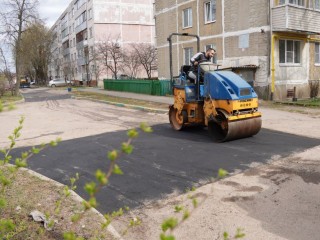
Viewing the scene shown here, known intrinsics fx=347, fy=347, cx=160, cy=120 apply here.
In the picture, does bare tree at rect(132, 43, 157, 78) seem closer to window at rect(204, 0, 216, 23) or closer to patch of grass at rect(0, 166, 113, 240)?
window at rect(204, 0, 216, 23)

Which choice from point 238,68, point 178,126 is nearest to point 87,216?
point 178,126

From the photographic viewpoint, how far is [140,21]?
4934 cm

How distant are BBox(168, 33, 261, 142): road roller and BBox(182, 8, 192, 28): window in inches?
658

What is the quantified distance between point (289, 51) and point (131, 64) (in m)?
26.1

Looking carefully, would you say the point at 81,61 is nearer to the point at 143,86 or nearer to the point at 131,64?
the point at 131,64

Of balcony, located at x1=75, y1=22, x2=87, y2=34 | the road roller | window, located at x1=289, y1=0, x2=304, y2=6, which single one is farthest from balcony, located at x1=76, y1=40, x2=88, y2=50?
the road roller

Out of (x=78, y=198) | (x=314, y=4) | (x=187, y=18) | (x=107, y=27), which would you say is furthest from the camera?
(x=107, y=27)

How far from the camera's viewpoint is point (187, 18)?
85.7ft

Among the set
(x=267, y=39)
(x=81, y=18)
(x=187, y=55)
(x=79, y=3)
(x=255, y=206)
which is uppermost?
(x=79, y=3)

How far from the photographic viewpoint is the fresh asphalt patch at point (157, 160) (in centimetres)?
580

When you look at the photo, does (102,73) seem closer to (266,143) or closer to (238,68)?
(238,68)

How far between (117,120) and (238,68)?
9.18m

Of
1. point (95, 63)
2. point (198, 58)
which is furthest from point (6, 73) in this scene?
point (198, 58)

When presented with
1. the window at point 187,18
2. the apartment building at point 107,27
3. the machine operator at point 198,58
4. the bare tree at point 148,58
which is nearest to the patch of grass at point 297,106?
the machine operator at point 198,58
